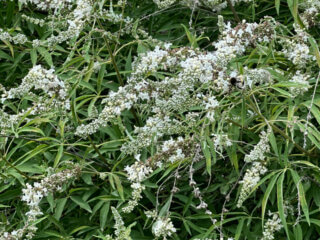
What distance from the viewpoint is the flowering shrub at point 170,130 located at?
278 cm

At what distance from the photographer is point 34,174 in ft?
12.3

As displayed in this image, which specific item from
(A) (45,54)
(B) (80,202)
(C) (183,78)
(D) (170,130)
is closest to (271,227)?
(D) (170,130)

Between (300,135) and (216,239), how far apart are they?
703 mm

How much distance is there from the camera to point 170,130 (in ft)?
9.39

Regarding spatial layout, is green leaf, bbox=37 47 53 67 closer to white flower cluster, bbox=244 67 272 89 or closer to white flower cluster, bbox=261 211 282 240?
white flower cluster, bbox=244 67 272 89

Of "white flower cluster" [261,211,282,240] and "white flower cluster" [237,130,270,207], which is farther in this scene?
"white flower cluster" [261,211,282,240]

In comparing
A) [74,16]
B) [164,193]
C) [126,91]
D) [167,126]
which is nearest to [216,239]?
[164,193]

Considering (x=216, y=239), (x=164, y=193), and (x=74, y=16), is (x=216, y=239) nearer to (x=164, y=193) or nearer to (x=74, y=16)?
(x=164, y=193)

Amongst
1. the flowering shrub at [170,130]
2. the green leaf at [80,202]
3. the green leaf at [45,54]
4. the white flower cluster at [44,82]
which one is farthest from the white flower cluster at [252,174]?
the green leaf at [45,54]

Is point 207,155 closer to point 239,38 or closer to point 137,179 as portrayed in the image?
point 137,179

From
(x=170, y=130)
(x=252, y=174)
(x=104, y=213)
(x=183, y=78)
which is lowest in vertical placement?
(x=104, y=213)

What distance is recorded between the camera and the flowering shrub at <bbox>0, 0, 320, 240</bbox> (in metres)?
2.78

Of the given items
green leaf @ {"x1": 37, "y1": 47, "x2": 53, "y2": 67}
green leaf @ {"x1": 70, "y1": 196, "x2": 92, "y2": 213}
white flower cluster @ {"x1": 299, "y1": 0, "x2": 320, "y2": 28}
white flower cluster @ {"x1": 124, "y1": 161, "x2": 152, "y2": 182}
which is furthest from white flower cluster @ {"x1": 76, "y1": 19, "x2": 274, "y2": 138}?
green leaf @ {"x1": 37, "y1": 47, "x2": 53, "y2": 67}

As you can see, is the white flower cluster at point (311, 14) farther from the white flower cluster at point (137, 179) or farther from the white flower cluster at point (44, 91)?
the white flower cluster at point (44, 91)
